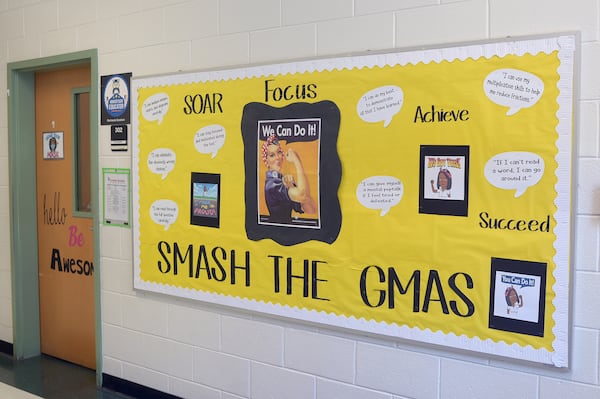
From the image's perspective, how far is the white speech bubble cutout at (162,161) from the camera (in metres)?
2.82

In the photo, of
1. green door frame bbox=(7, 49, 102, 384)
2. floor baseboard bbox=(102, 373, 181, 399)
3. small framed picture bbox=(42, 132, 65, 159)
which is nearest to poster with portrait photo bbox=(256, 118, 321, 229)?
floor baseboard bbox=(102, 373, 181, 399)

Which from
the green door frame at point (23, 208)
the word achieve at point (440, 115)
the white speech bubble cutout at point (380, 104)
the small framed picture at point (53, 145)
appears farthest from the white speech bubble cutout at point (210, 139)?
the green door frame at point (23, 208)

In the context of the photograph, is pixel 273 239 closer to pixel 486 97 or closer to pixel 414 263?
pixel 414 263

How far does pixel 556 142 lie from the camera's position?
1864mm

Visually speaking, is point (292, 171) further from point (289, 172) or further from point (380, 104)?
point (380, 104)

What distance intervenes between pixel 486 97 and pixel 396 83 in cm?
36

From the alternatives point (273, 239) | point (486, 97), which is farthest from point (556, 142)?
point (273, 239)

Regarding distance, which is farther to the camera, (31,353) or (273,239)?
(31,353)

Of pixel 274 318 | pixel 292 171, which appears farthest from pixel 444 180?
pixel 274 318

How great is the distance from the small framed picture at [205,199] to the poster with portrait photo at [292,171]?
0.61 feet

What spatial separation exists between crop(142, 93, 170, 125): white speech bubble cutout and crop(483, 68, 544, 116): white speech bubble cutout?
1622mm

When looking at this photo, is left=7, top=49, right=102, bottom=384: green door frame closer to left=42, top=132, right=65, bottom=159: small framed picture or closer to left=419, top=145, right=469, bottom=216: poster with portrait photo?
left=42, top=132, right=65, bottom=159: small framed picture

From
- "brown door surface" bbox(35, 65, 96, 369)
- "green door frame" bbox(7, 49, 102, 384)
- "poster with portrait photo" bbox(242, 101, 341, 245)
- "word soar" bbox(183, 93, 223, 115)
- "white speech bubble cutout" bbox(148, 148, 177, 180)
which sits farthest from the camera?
"green door frame" bbox(7, 49, 102, 384)

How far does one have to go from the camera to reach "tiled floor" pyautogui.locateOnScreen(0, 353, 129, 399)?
3.19 meters
